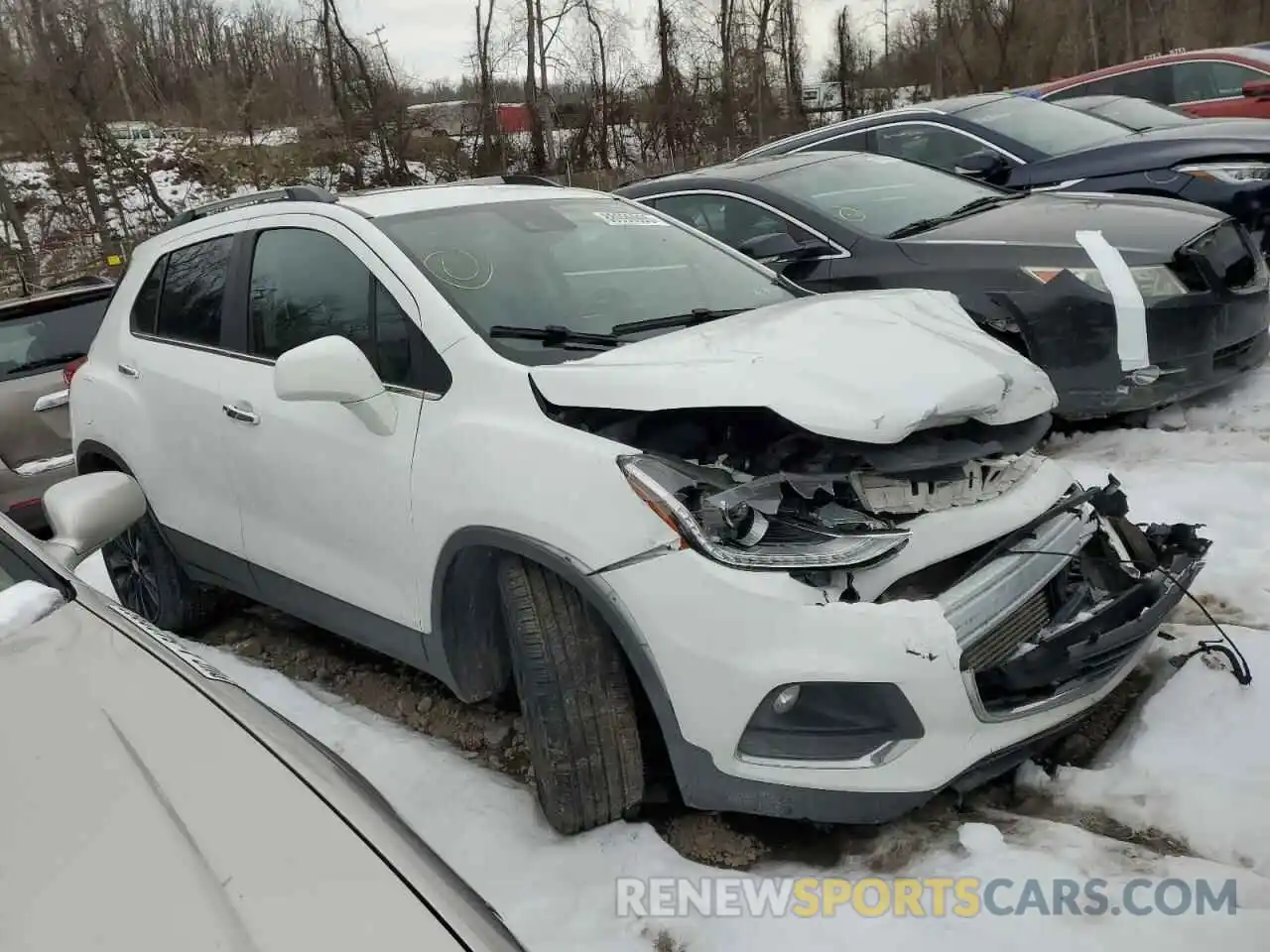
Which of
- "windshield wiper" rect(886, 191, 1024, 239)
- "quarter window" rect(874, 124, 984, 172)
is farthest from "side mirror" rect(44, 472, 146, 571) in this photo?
"quarter window" rect(874, 124, 984, 172)

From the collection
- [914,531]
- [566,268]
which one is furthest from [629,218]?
[914,531]

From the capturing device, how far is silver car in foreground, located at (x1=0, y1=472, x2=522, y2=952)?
1199mm

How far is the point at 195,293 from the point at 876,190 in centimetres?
363

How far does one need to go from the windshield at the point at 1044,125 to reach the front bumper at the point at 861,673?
16.8 ft

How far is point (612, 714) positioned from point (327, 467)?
1194mm

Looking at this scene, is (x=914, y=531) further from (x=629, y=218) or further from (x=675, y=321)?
(x=629, y=218)

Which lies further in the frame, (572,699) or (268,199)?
(268,199)

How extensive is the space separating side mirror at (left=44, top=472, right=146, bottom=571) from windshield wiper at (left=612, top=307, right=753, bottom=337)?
1334 millimetres

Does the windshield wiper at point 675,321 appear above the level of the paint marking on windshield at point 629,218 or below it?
below

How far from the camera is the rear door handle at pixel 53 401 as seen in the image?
5789 millimetres

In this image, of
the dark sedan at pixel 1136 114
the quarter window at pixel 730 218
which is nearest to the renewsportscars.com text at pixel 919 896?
the quarter window at pixel 730 218

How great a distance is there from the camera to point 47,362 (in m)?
5.95

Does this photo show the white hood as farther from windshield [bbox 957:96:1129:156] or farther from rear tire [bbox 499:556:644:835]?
windshield [bbox 957:96:1129:156]

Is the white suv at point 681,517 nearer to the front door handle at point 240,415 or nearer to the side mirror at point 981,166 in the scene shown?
the front door handle at point 240,415
